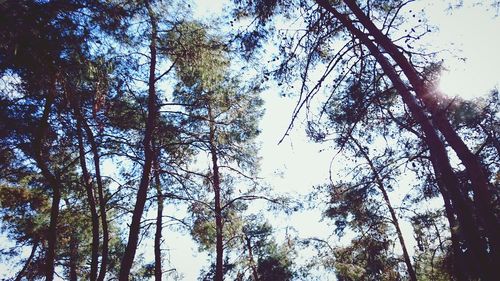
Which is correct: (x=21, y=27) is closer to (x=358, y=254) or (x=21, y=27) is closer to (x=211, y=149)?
(x=211, y=149)

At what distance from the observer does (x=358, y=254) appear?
1609cm

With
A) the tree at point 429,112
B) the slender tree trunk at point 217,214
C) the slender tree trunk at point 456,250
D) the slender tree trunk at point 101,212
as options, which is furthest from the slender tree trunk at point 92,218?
the slender tree trunk at point 456,250

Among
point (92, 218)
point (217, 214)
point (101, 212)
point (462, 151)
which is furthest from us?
point (217, 214)

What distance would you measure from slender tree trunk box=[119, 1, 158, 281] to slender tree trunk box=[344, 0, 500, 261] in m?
6.09

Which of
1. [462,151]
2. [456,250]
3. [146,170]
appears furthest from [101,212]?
[456,250]

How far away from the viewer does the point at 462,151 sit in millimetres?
4535

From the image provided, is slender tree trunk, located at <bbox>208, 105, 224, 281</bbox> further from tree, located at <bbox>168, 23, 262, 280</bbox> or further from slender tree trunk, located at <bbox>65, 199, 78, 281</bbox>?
slender tree trunk, located at <bbox>65, 199, 78, 281</bbox>

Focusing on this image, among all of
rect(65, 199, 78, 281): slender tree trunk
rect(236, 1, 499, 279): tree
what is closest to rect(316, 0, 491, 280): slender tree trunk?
rect(236, 1, 499, 279): tree

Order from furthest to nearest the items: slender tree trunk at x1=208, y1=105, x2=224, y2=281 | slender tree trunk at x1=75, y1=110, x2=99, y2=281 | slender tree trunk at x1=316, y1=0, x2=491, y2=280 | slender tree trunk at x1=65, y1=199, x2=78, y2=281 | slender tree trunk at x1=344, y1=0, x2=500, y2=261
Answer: slender tree trunk at x1=65, y1=199, x2=78, y2=281 < slender tree trunk at x1=208, y1=105, x2=224, y2=281 < slender tree trunk at x1=75, y1=110, x2=99, y2=281 < slender tree trunk at x1=316, y1=0, x2=491, y2=280 < slender tree trunk at x1=344, y1=0, x2=500, y2=261

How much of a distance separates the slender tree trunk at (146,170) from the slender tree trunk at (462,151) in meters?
6.09

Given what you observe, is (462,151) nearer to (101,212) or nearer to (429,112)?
(429,112)

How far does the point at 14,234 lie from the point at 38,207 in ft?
10.4

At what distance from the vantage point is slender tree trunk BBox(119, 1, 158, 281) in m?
7.93

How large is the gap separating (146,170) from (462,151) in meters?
7.24
